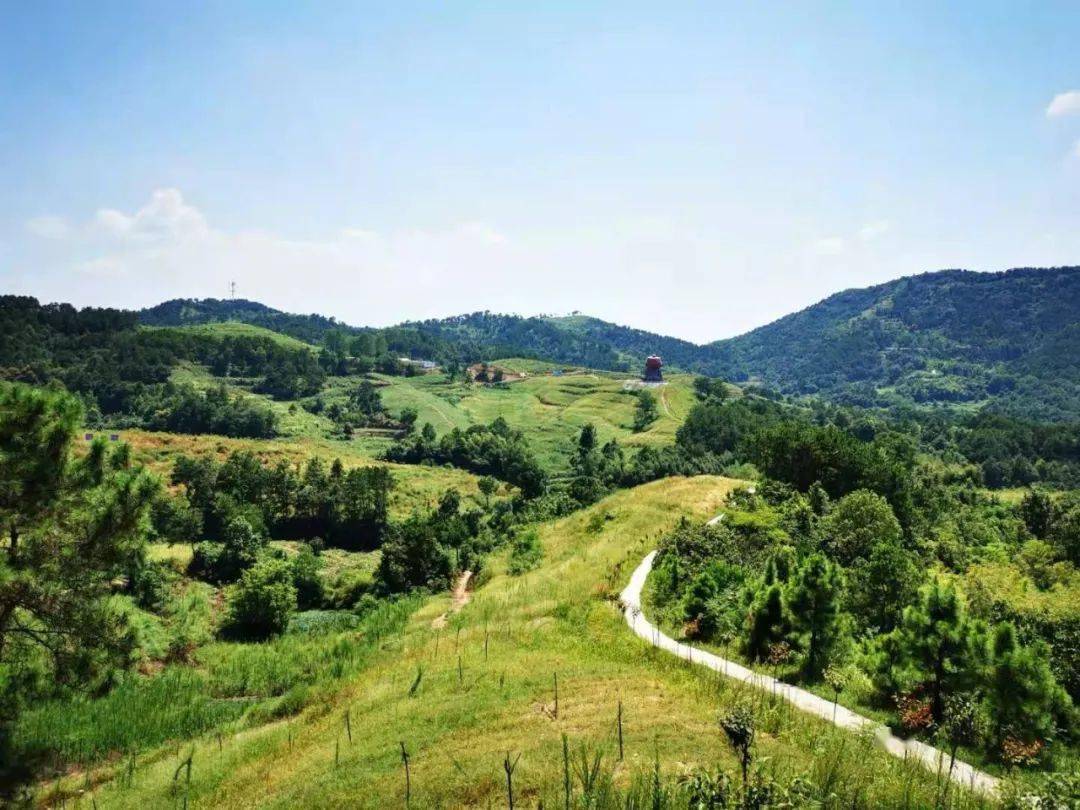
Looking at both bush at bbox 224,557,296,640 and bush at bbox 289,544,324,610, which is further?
bush at bbox 289,544,324,610

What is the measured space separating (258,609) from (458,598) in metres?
15.6

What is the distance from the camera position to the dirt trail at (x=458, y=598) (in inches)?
1734

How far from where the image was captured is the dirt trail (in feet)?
145

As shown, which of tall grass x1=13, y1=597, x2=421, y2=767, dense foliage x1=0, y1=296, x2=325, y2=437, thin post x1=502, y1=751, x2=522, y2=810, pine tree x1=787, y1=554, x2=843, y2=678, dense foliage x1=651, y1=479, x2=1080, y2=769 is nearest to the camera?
thin post x1=502, y1=751, x2=522, y2=810

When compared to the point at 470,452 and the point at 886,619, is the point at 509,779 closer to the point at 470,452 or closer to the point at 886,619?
the point at 886,619

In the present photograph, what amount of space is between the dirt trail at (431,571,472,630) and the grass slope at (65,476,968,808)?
6.16m

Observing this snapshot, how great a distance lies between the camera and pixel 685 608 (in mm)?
37156

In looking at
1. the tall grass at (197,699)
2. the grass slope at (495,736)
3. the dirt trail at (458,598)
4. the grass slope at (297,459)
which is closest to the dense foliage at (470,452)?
the grass slope at (297,459)

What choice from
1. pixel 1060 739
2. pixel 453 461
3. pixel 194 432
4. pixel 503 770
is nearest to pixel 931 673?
pixel 1060 739

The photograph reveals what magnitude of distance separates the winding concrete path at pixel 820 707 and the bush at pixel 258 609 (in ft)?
95.4

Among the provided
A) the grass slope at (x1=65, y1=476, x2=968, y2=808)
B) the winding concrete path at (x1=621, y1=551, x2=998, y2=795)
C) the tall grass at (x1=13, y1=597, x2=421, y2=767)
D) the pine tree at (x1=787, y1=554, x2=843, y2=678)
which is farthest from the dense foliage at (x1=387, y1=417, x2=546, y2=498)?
the pine tree at (x1=787, y1=554, x2=843, y2=678)

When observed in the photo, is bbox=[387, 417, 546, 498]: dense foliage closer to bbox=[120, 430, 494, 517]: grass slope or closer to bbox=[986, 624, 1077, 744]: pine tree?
bbox=[120, 430, 494, 517]: grass slope

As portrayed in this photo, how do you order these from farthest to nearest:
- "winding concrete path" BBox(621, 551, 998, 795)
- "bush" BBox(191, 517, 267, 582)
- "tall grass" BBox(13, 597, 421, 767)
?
"bush" BBox(191, 517, 267, 582) → "tall grass" BBox(13, 597, 421, 767) → "winding concrete path" BBox(621, 551, 998, 795)

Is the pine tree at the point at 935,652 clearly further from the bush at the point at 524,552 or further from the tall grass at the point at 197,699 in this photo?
the bush at the point at 524,552
